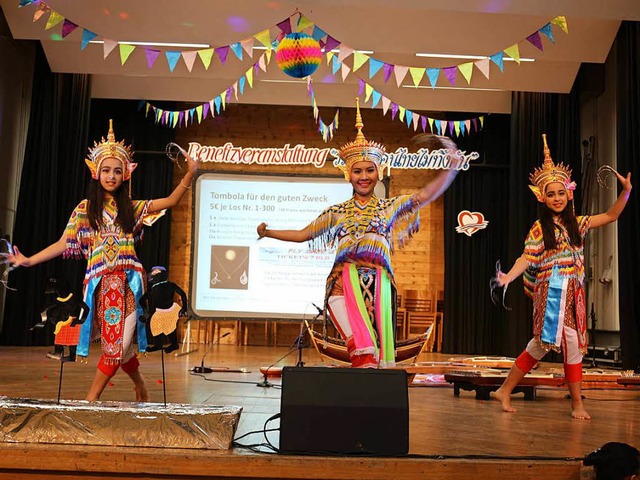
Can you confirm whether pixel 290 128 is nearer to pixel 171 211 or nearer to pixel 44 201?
pixel 171 211

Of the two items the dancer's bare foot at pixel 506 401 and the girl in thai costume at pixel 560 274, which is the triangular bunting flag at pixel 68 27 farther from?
the dancer's bare foot at pixel 506 401

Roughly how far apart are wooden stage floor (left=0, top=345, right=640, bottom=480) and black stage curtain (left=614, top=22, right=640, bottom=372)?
256cm

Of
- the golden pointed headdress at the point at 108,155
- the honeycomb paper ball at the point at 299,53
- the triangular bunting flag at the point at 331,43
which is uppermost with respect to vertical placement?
the triangular bunting flag at the point at 331,43

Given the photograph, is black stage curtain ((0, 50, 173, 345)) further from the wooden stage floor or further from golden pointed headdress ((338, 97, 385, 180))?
golden pointed headdress ((338, 97, 385, 180))

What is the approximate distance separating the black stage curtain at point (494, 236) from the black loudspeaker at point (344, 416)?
846 cm

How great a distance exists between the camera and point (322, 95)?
1131 cm

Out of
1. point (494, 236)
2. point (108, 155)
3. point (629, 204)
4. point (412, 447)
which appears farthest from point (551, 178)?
point (494, 236)

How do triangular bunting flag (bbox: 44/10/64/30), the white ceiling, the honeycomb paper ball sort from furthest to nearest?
the white ceiling → triangular bunting flag (bbox: 44/10/64/30) → the honeycomb paper ball

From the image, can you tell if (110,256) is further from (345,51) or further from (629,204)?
(629,204)

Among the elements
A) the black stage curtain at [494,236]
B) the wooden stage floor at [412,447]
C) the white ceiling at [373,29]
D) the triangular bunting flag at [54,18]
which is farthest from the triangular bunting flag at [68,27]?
the black stage curtain at [494,236]

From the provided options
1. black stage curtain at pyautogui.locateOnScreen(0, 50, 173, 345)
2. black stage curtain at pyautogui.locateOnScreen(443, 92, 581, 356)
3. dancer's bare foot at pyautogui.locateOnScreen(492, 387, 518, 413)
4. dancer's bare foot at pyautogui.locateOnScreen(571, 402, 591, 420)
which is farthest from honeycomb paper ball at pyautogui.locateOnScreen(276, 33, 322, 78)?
black stage curtain at pyautogui.locateOnScreen(443, 92, 581, 356)

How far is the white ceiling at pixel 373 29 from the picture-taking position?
7754 millimetres

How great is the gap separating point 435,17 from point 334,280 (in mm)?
5816

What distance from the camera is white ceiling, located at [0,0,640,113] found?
7.75 m
